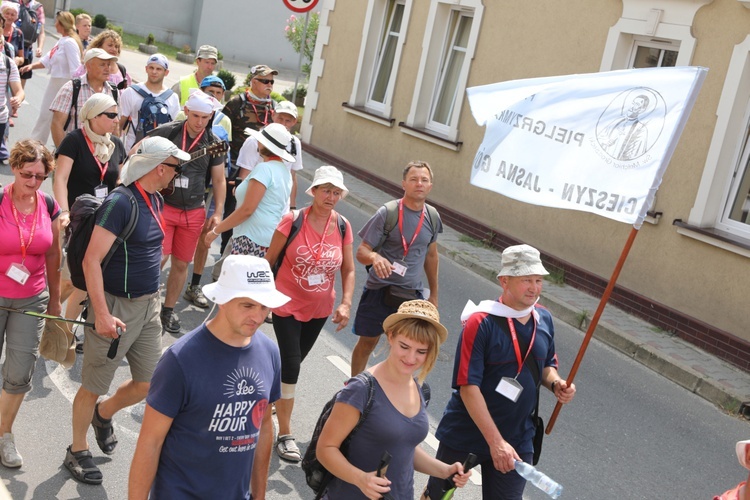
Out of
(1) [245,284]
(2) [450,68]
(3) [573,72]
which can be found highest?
(3) [573,72]

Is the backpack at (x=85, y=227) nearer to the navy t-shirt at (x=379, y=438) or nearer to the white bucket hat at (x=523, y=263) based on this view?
the navy t-shirt at (x=379, y=438)

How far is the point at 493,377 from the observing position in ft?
15.8

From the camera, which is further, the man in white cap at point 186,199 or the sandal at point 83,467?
the man in white cap at point 186,199

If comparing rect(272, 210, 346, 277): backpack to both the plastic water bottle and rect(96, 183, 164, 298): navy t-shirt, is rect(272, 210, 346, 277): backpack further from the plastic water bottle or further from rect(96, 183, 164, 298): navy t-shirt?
the plastic water bottle

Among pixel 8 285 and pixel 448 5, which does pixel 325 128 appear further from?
pixel 8 285

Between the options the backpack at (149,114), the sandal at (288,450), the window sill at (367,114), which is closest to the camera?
the sandal at (288,450)

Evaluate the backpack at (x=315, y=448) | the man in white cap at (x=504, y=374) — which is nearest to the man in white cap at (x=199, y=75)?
the man in white cap at (x=504, y=374)

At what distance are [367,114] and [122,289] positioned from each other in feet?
37.5

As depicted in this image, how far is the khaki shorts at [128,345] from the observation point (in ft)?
17.6

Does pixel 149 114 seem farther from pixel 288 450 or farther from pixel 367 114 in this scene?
pixel 367 114

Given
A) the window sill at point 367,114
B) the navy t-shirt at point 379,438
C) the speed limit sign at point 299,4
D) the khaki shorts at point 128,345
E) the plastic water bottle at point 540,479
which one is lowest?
the khaki shorts at point 128,345

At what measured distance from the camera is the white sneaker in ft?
17.6

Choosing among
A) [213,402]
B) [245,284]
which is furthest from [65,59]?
[213,402]

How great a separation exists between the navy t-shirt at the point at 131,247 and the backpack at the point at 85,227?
0.03 metres
